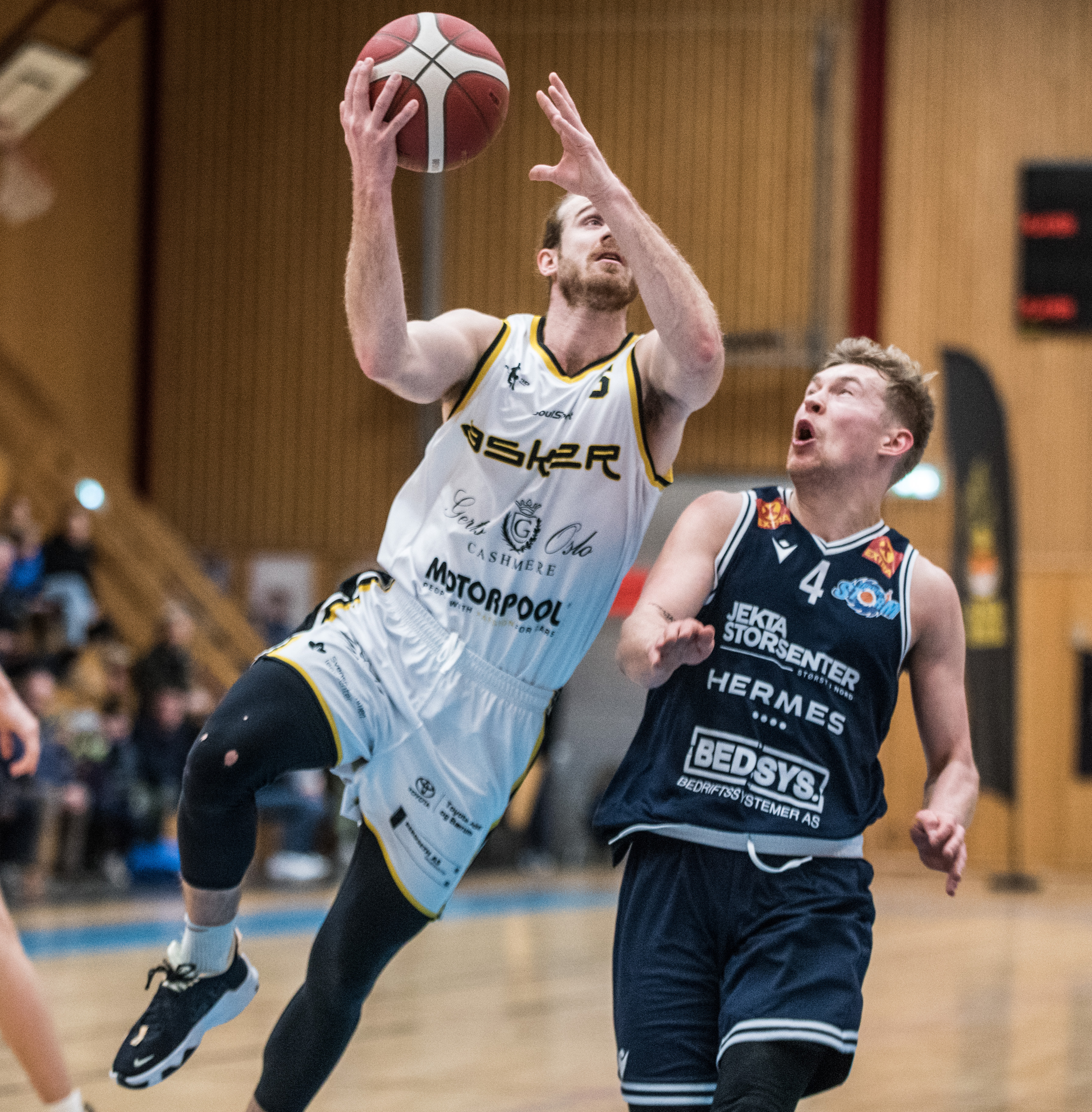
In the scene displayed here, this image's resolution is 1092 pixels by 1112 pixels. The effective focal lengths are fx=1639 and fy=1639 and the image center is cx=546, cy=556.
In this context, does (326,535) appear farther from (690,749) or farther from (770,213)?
(690,749)

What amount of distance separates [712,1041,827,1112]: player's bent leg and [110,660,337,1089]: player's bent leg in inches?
48.5

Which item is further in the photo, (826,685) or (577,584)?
(577,584)

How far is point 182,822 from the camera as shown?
3787 mm

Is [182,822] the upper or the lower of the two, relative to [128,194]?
lower

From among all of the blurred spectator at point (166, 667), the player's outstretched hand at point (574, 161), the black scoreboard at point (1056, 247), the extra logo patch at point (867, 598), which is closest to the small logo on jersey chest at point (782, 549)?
the extra logo patch at point (867, 598)

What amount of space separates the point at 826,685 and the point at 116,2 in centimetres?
1491

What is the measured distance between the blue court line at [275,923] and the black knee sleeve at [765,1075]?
533cm

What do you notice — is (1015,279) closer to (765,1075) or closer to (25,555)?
(25,555)

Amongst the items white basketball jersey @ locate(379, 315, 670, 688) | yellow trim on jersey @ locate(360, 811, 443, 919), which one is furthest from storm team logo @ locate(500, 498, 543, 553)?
yellow trim on jersey @ locate(360, 811, 443, 919)

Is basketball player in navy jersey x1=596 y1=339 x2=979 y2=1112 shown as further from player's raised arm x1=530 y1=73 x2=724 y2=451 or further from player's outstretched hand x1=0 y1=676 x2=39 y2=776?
player's outstretched hand x1=0 y1=676 x2=39 y2=776

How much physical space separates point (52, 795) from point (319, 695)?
8.47 m

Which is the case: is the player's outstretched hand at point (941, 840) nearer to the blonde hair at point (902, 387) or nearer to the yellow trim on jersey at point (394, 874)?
the blonde hair at point (902, 387)

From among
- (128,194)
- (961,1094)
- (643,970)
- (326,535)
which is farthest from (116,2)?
(643,970)

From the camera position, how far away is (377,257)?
144 inches
